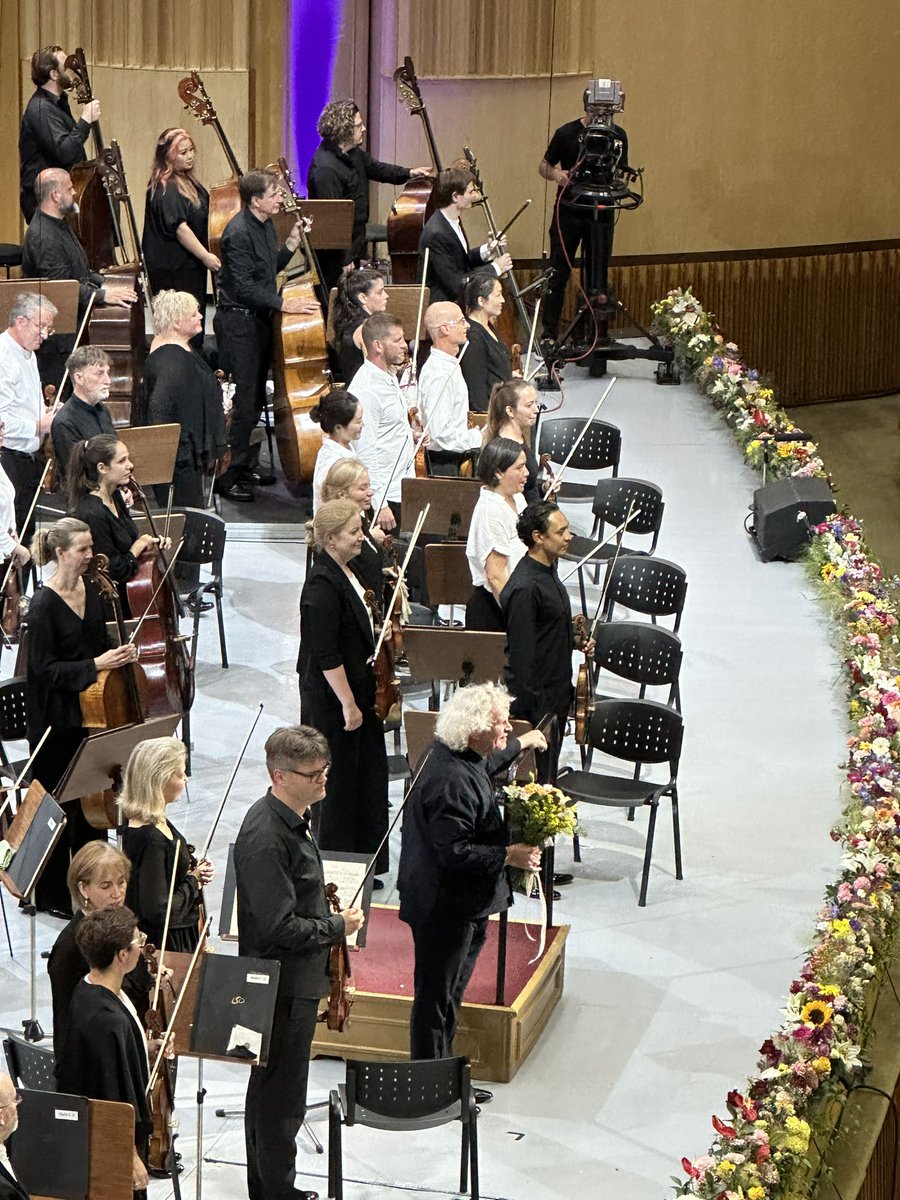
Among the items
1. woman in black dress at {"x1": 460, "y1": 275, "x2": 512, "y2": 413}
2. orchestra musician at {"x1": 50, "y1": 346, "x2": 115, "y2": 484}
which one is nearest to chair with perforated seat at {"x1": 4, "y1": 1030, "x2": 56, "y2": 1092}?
orchestra musician at {"x1": 50, "y1": 346, "x2": 115, "y2": 484}

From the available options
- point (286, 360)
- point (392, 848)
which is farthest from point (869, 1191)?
point (286, 360)

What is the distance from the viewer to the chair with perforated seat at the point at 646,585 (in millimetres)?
8164

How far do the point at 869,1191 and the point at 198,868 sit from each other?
2.27 meters

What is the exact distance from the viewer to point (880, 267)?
53.2ft

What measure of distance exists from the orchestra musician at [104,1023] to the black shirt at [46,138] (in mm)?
5889

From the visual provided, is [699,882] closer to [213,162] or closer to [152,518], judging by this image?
[152,518]

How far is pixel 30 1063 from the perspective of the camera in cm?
472

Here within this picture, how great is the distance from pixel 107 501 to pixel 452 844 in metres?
2.18

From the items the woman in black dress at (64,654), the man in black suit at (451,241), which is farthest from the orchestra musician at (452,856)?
the man in black suit at (451,241)

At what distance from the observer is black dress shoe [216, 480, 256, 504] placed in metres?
9.84

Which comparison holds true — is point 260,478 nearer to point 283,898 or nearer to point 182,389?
point 182,389

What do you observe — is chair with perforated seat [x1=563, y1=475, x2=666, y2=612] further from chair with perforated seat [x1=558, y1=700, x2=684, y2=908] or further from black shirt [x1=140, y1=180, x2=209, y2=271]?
black shirt [x1=140, y1=180, x2=209, y2=271]

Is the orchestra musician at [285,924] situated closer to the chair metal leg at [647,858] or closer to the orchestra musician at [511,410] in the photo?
the chair metal leg at [647,858]

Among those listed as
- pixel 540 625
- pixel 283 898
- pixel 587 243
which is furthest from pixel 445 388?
pixel 587 243
